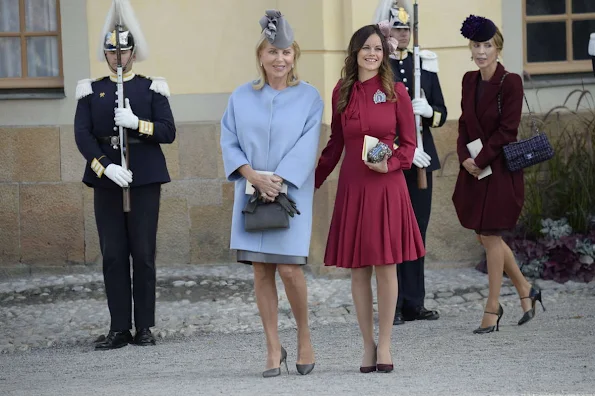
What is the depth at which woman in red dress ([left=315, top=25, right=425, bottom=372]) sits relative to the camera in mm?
6336

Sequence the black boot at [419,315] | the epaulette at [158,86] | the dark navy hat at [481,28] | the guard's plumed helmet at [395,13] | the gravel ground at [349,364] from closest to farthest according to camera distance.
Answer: the gravel ground at [349,364] < the dark navy hat at [481,28] < the epaulette at [158,86] < the guard's plumed helmet at [395,13] < the black boot at [419,315]

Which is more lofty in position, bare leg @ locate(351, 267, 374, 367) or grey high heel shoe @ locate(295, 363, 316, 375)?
bare leg @ locate(351, 267, 374, 367)

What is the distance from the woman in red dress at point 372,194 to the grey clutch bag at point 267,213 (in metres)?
0.34

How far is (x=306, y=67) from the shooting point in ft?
31.3

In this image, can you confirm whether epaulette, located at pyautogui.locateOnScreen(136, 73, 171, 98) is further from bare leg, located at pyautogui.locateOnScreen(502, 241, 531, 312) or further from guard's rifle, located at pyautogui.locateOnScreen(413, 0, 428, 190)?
bare leg, located at pyautogui.locateOnScreen(502, 241, 531, 312)

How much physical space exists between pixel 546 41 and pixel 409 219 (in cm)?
411

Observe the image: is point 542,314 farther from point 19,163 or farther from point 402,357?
point 19,163

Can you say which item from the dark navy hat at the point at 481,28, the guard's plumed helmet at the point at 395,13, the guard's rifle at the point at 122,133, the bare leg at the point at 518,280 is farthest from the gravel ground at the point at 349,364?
the guard's plumed helmet at the point at 395,13

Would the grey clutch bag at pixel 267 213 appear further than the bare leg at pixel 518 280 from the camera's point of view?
No

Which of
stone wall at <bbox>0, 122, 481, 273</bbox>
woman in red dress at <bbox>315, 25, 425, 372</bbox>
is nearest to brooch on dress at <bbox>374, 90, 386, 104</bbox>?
woman in red dress at <bbox>315, 25, 425, 372</bbox>

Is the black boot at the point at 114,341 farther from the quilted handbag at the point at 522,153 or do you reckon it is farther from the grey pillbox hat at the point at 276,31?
the quilted handbag at the point at 522,153

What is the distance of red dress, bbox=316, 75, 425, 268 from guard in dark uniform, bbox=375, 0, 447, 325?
1155 millimetres

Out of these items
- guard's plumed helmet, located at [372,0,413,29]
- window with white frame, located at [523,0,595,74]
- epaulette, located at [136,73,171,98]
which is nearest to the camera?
epaulette, located at [136,73,171,98]

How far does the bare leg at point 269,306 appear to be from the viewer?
640cm
